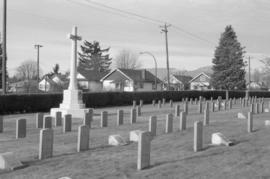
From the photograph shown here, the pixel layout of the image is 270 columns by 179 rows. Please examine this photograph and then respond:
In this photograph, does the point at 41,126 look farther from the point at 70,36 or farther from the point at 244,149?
the point at 244,149

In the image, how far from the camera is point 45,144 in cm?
956

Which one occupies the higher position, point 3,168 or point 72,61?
point 72,61

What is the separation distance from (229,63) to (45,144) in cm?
5742

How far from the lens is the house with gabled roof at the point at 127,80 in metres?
75.6

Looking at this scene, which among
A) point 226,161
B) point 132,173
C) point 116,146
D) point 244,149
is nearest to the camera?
point 132,173

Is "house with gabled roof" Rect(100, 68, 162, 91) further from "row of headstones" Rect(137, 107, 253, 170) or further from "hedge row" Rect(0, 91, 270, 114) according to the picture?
"row of headstones" Rect(137, 107, 253, 170)

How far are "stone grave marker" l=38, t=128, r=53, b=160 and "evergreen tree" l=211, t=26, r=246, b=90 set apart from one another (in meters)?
Answer: 56.6

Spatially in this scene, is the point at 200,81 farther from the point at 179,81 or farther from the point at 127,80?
the point at 127,80

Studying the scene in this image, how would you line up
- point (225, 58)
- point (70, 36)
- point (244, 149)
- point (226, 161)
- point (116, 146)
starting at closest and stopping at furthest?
point (226, 161)
point (244, 149)
point (116, 146)
point (70, 36)
point (225, 58)

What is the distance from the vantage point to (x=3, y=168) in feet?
27.6

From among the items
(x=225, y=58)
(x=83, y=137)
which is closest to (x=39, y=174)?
(x=83, y=137)

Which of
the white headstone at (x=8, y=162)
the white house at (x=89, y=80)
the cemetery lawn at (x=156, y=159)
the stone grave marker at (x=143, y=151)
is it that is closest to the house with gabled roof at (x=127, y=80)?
the white house at (x=89, y=80)

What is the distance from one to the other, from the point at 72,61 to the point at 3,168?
48.1 ft

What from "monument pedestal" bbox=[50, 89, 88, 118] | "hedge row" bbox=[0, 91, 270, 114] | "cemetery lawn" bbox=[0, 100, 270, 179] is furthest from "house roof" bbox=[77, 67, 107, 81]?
"cemetery lawn" bbox=[0, 100, 270, 179]
